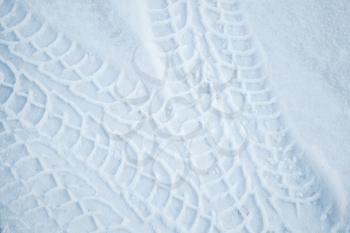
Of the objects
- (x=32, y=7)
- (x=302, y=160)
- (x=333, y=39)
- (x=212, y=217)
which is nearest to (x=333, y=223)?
(x=302, y=160)

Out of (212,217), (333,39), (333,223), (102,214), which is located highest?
(333,39)

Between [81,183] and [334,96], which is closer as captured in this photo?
[81,183]

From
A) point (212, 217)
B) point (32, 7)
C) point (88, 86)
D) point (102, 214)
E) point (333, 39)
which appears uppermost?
point (32, 7)

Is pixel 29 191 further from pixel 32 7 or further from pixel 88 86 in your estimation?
pixel 32 7

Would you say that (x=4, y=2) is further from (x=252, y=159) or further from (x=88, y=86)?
(x=252, y=159)

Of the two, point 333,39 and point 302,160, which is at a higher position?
point 333,39

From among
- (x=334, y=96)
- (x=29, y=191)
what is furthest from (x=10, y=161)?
(x=334, y=96)
